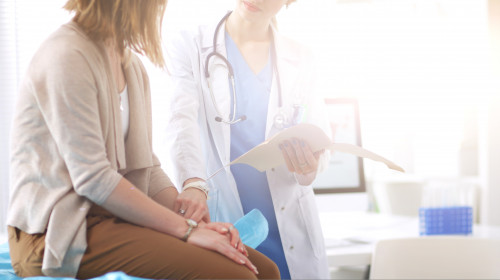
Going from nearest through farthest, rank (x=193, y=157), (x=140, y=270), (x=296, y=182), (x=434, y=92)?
1. (x=140, y=270)
2. (x=193, y=157)
3. (x=296, y=182)
4. (x=434, y=92)

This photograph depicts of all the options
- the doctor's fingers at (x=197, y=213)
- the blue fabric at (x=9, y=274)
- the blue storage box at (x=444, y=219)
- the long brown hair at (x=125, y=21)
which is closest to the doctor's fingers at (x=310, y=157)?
the doctor's fingers at (x=197, y=213)

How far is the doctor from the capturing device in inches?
44.4

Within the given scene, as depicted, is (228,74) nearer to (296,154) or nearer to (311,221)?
(296,154)

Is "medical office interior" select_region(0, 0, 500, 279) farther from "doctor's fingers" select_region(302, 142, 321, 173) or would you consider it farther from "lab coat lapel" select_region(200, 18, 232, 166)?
"doctor's fingers" select_region(302, 142, 321, 173)

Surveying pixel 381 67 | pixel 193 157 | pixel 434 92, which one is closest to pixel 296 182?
pixel 193 157

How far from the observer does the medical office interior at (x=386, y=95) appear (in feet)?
4.60

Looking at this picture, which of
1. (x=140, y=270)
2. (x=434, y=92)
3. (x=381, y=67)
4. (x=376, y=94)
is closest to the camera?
(x=140, y=270)

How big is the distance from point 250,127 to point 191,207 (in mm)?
367

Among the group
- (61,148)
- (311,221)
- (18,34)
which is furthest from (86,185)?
(18,34)

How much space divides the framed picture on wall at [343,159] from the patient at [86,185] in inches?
42.4

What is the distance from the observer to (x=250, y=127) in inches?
45.7

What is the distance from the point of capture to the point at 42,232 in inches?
25.7

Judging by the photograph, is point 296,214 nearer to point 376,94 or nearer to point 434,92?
point 376,94

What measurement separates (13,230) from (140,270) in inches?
7.2
